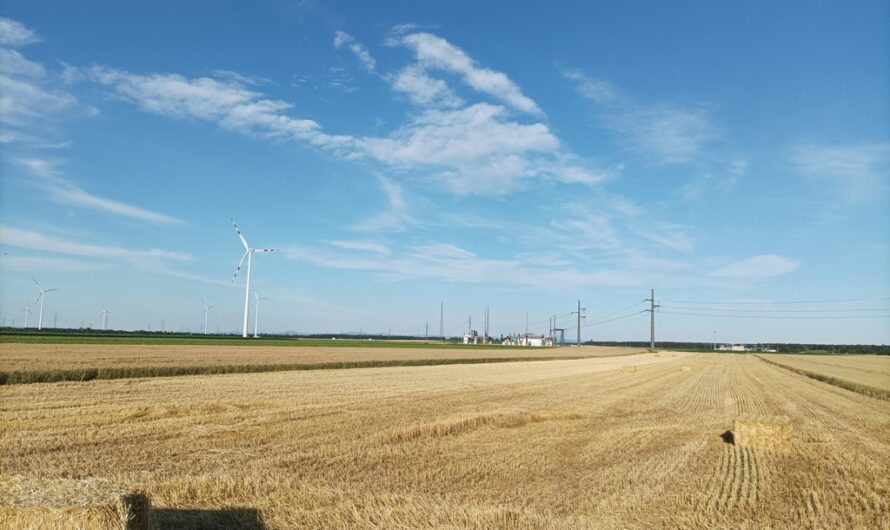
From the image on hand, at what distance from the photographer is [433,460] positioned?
1271 centimetres

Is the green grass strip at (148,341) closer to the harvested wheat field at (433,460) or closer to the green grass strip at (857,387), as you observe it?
the harvested wheat field at (433,460)

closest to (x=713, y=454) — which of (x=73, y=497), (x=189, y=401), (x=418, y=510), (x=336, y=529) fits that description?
(x=418, y=510)

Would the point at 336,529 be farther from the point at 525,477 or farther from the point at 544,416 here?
the point at 544,416

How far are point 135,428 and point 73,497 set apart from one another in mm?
9937

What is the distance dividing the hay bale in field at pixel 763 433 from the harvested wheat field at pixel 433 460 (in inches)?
5.9

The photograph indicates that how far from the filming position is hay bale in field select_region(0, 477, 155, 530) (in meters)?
5.87

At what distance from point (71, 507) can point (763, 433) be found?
1507 cm

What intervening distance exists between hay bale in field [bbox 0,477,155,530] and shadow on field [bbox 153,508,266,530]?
4.29 ft

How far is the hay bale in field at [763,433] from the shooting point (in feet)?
50.2

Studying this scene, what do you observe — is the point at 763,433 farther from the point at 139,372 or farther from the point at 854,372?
the point at 854,372

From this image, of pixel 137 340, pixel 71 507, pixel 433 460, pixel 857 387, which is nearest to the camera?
pixel 71 507

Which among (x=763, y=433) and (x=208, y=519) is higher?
(x=763, y=433)

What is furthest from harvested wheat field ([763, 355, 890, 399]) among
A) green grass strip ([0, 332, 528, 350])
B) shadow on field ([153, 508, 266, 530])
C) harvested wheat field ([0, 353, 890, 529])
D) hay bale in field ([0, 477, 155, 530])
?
green grass strip ([0, 332, 528, 350])

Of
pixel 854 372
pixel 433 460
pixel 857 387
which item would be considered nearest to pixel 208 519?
pixel 433 460
